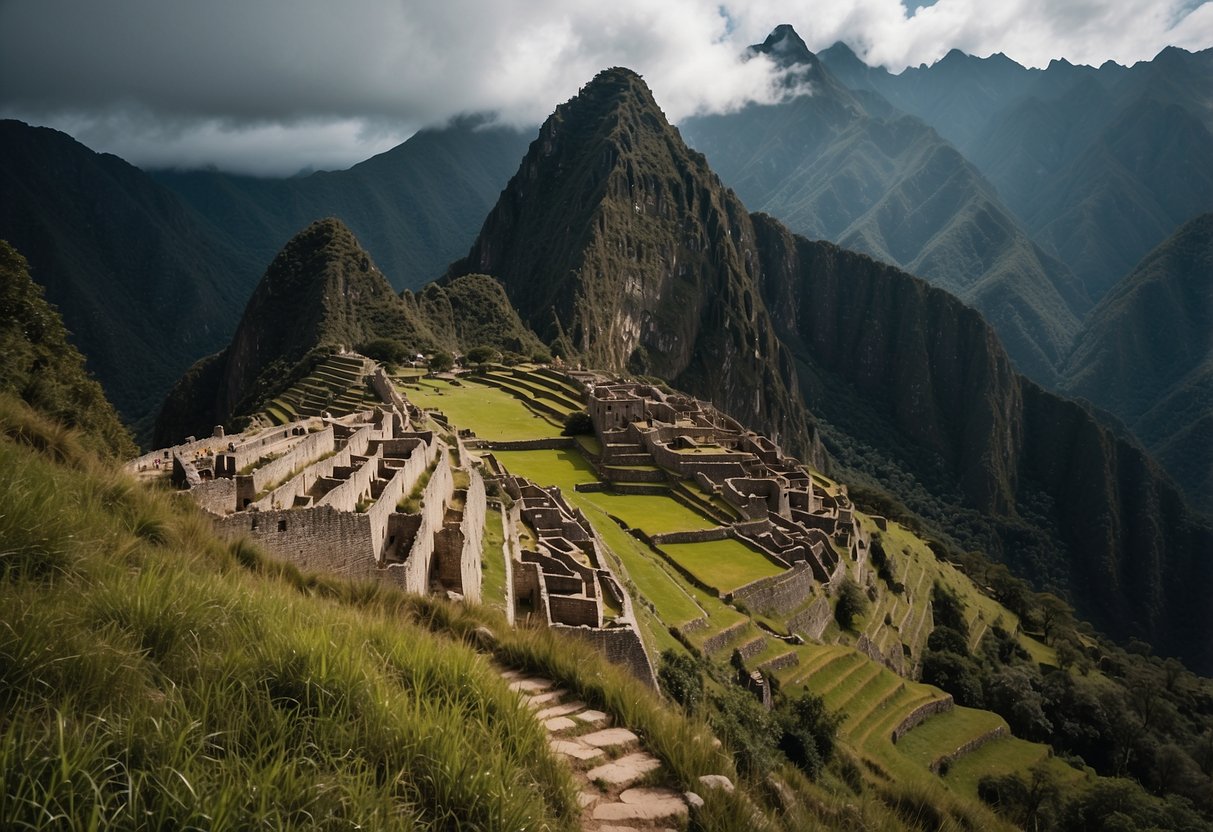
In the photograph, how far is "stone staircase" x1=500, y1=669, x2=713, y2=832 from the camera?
15.2 feet

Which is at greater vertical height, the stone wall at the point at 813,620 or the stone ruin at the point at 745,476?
the stone ruin at the point at 745,476

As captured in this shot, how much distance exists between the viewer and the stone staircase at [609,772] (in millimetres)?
4621

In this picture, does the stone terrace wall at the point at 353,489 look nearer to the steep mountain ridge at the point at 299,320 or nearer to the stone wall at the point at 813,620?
the stone wall at the point at 813,620

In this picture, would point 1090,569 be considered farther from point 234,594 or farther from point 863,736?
point 234,594

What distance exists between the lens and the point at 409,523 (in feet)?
54.1

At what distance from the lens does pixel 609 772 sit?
505 centimetres

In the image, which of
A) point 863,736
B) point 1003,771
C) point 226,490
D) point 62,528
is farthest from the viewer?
point 1003,771

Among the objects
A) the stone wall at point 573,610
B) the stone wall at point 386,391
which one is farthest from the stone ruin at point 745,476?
the stone wall at point 573,610

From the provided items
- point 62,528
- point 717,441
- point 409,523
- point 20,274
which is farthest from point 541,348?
point 62,528

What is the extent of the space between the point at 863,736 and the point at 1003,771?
761 cm

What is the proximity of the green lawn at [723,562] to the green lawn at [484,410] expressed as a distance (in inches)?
764

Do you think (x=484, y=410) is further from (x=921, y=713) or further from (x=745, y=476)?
(x=921, y=713)

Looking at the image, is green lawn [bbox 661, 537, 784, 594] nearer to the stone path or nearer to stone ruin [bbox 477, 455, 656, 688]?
stone ruin [bbox 477, 455, 656, 688]

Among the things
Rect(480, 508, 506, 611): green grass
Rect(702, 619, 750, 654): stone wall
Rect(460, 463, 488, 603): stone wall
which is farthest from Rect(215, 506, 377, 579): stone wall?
Rect(702, 619, 750, 654): stone wall
